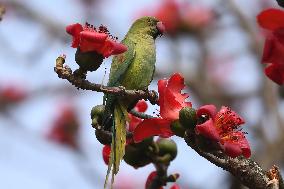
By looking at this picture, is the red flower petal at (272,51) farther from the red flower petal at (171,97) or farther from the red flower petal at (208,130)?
the red flower petal at (171,97)

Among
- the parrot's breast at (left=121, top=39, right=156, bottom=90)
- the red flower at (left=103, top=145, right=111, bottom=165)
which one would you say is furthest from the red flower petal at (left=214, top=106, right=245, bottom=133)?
the parrot's breast at (left=121, top=39, right=156, bottom=90)

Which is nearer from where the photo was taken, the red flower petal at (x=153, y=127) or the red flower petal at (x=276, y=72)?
the red flower petal at (x=276, y=72)

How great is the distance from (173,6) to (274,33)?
17.5ft

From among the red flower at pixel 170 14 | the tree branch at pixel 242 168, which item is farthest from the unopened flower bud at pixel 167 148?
the red flower at pixel 170 14

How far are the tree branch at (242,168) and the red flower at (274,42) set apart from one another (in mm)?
244

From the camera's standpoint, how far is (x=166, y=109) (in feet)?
5.35

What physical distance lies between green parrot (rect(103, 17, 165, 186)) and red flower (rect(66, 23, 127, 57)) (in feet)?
0.63

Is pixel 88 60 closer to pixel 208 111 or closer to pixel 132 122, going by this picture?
pixel 208 111

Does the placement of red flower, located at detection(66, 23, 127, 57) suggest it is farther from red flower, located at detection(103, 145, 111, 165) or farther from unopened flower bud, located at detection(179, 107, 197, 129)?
red flower, located at detection(103, 145, 111, 165)

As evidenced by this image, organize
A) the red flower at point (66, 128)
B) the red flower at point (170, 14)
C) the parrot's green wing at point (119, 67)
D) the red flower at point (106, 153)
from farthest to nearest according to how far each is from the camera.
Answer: the red flower at point (170, 14) → the red flower at point (66, 128) → the parrot's green wing at point (119, 67) → the red flower at point (106, 153)

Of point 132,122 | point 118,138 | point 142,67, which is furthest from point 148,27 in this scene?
point 118,138

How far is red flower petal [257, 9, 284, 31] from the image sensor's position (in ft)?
4.00

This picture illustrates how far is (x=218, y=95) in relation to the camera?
5.52 meters

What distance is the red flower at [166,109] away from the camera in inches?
63.6
